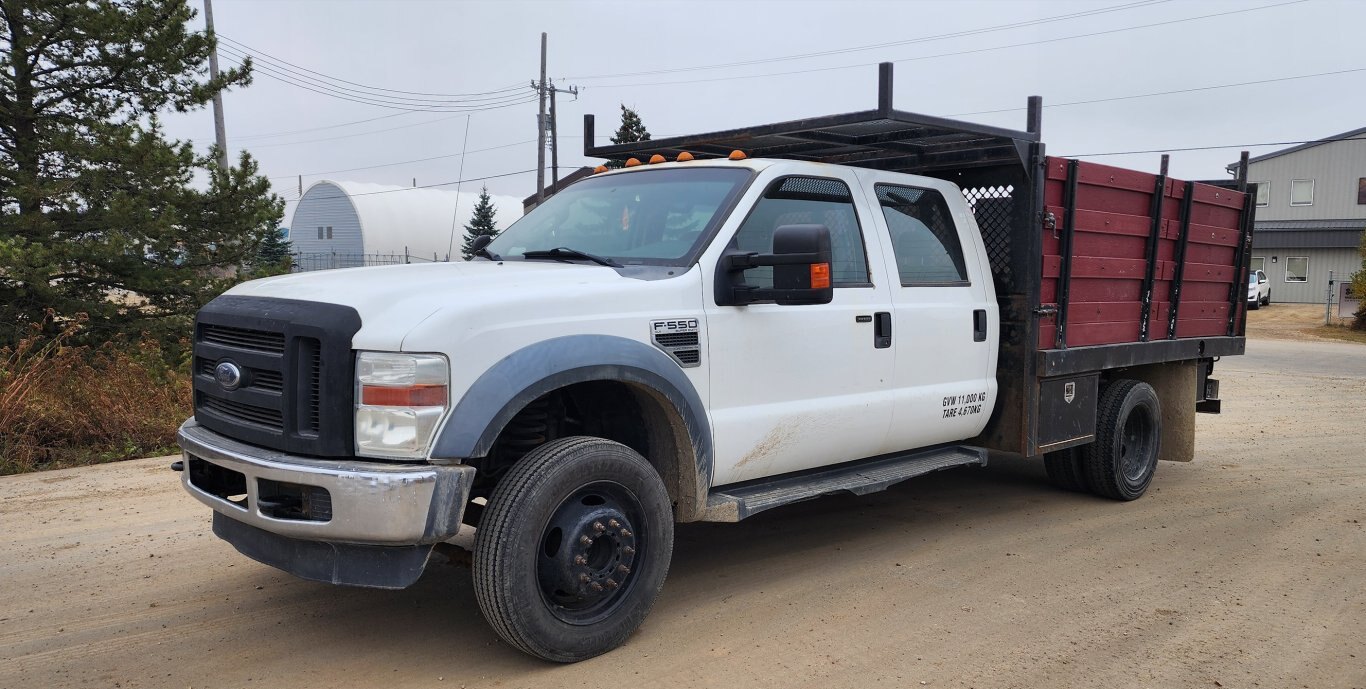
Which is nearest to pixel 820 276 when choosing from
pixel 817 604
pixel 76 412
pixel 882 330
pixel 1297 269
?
pixel 882 330

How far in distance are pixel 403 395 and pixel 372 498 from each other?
349 mm

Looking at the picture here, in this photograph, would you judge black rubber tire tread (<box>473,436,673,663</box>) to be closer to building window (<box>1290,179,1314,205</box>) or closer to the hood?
the hood

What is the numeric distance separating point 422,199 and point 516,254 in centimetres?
4971

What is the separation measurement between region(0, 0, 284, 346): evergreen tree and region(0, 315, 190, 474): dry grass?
62.9 inches

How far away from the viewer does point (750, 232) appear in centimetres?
454

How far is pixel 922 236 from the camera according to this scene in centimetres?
543

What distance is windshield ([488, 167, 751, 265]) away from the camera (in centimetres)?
446

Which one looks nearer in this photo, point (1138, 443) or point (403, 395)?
point (403, 395)

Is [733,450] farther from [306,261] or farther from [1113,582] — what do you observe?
[306,261]

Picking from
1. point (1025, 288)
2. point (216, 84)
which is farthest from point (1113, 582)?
point (216, 84)

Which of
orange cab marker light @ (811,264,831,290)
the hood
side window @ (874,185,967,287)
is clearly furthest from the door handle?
the hood

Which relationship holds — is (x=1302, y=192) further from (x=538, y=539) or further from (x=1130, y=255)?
(x=538, y=539)

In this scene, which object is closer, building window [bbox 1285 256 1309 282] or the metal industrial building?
the metal industrial building

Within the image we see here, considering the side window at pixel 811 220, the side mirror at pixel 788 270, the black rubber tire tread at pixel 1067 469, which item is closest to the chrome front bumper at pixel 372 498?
the side mirror at pixel 788 270
